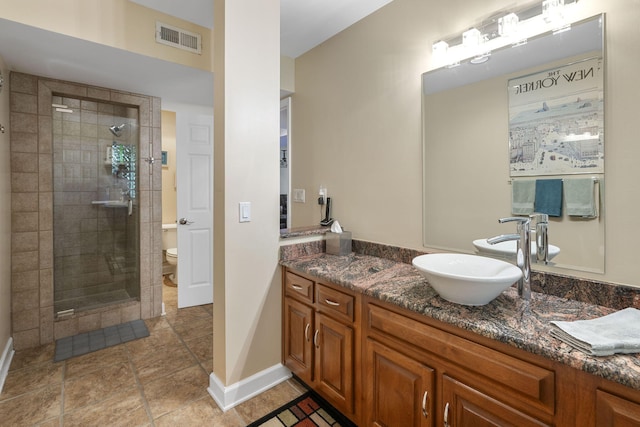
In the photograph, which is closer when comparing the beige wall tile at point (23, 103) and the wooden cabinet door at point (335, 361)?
the wooden cabinet door at point (335, 361)

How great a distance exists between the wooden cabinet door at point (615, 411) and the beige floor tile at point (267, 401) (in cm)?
155

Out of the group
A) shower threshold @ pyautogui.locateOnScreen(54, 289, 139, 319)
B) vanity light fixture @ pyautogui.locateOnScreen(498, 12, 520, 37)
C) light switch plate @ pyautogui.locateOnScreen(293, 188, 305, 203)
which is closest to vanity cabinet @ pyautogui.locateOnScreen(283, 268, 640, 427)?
light switch plate @ pyautogui.locateOnScreen(293, 188, 305, 203)

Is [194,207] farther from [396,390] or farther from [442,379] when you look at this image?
[442,379]

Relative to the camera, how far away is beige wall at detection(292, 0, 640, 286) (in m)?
1.23

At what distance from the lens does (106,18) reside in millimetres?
1938

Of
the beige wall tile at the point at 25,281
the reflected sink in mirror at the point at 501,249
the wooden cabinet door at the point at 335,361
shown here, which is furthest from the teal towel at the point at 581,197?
the beige wall tile at the point at 25,281

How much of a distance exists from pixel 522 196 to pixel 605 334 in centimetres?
75

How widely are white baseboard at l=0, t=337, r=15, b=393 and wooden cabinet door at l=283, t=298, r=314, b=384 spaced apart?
1.84 meters

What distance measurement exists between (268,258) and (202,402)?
3.10 feet

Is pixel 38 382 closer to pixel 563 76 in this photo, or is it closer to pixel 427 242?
pixel 427 242

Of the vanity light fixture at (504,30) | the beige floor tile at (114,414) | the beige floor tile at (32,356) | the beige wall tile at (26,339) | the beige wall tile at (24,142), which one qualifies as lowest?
the beige floor tile at (114,414)

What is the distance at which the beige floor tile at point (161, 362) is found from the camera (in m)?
2.09

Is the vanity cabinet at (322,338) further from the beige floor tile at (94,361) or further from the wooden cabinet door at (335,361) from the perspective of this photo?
the beige floor tile at (94,361)

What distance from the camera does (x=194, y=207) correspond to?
3211 mm
